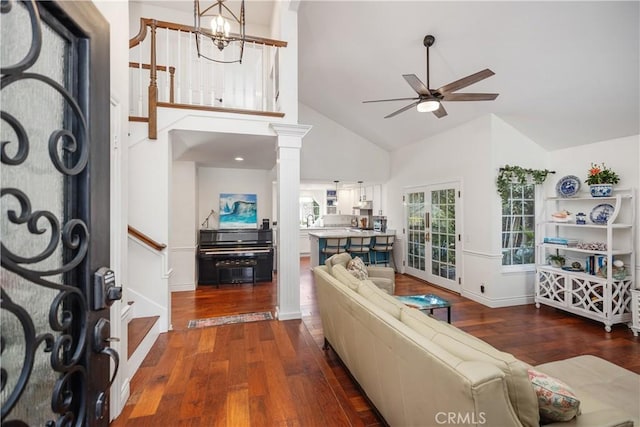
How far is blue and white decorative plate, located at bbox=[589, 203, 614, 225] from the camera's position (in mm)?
3701

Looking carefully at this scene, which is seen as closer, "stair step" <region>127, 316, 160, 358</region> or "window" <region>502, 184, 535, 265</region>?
"stair step" <region>127, 316, 160, 358</region>

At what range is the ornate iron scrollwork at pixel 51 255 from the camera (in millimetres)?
632

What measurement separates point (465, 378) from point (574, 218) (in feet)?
14.9

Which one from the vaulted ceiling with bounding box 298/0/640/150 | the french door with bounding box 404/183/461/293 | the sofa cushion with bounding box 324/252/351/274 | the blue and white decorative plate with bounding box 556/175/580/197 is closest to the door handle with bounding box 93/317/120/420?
the sofa cushion with bounding box 324/252/351/274

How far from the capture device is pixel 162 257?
3.25 meters

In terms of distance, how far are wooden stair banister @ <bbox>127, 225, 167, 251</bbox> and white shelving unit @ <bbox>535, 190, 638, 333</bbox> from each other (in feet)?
17.4

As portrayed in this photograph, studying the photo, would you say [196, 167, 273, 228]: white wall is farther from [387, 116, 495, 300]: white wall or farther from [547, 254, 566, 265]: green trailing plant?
[547, 254, 566, 265]: green trailing plant

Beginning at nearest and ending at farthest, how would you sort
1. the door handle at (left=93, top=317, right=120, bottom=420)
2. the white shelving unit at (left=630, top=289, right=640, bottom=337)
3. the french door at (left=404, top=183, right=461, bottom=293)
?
the door handle at (left=93, top=317, right=120, bottom=420) < the white shelving unit at (left=630, top=289, right=640, bottom=337) < the french door at (left=404, top=183, right=461, bottom=293)

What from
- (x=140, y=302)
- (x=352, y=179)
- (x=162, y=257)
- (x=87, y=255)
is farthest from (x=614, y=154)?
(x=140, y=302)

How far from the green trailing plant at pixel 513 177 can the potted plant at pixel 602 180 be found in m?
0.60

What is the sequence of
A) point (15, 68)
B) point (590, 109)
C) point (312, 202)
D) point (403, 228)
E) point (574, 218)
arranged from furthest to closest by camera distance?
point (312, 202) < point (403, 228) < point (574, 218) < point (590, 109) < point (15, 68)

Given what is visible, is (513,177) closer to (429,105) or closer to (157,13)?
(429,105)

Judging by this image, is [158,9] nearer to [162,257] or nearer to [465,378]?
[162,257]

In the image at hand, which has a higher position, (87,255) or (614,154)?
(614,154)
